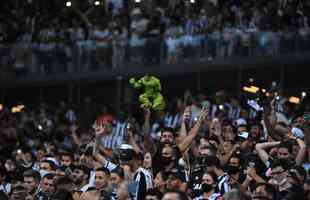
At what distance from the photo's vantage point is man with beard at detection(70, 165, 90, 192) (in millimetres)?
13203

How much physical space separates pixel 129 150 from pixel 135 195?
1218 mm

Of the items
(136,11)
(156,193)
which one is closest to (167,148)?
(156,193)

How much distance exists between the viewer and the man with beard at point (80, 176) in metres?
13.2

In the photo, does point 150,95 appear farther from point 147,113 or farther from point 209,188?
point 209,188

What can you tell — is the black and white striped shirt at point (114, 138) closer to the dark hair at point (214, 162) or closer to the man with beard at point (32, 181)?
the man with beard at point (32, 181)

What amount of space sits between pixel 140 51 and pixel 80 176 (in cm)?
1321

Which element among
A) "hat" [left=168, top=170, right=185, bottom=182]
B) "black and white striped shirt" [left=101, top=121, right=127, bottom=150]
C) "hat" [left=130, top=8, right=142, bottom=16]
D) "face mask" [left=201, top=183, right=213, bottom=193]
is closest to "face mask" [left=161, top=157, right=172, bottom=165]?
"hat" [left=168, top=170, right=185, bottom=182]

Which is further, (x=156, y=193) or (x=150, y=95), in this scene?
(x=150, y=95)

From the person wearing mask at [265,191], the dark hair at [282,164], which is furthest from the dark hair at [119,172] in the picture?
the person wearing mask at [265,191]

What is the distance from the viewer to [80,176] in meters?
13.4

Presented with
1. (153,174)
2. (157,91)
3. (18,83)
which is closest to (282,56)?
(18,83)

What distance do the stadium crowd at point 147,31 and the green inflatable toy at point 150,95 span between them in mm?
10468

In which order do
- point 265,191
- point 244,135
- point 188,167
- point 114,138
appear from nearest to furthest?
1. point 265,191
2. point 188,167
3. point 244,135
4. point 114,138

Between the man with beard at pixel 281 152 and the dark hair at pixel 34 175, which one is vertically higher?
the man with beard at pixel 281 152
